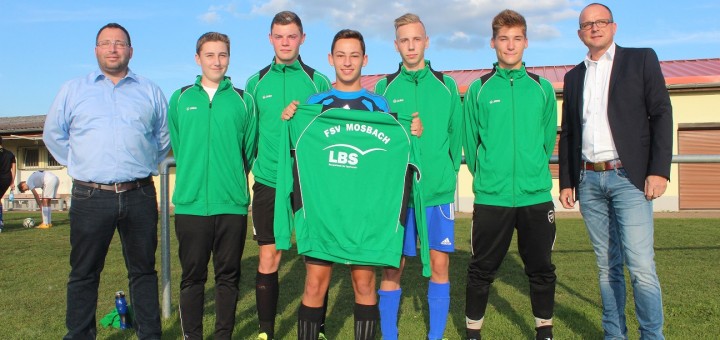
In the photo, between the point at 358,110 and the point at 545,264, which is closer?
the point at 358,110

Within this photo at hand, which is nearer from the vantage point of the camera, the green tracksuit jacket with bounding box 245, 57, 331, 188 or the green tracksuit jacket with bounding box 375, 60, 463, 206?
the green tracksuit jacket with bounding box 375, 60, 463, 206

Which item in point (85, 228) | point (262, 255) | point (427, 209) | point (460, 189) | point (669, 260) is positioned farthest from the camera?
point (460, 189)

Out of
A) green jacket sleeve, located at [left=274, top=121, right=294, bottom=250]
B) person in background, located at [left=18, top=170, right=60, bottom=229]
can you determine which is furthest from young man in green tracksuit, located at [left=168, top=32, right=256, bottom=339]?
person in background, located at [left=18, top=170, right=60, bottom=229]

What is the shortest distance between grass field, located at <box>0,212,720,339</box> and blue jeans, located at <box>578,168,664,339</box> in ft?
2.36

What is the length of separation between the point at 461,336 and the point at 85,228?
2922 millimetres

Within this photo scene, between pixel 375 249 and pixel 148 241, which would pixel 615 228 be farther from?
pixel 148 241

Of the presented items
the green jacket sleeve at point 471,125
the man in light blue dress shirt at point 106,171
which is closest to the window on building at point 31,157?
the man in light blue dress shirt at point 106,171

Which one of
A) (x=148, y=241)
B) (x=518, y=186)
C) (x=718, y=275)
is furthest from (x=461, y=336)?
(x=718, y=275)

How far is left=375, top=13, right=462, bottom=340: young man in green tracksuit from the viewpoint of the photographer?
4.21 m

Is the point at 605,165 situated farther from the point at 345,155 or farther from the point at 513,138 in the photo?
the point at 345,155

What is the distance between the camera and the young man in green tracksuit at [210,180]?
406cm

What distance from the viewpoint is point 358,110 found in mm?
3625

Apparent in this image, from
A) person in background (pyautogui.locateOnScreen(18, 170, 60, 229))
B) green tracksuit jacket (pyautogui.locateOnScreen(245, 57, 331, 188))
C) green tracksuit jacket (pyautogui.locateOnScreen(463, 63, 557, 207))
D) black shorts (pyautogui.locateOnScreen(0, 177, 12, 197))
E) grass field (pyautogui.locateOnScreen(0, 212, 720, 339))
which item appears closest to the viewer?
green tracksuit jacket (pyautogui.locateOnScreen(463, 63, 557, 207))

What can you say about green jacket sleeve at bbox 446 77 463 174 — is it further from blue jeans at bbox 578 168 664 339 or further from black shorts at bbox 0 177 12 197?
black shorts at bbox 0 177 12 197
